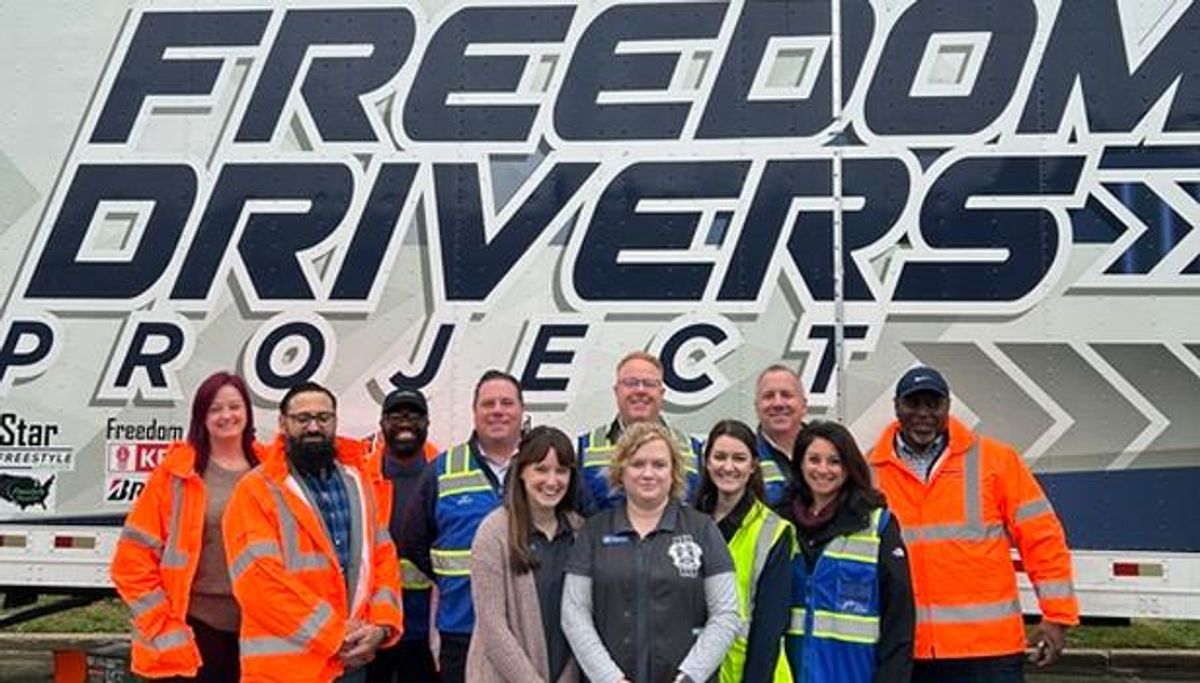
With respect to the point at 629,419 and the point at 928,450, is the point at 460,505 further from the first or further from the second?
the point at 928,450

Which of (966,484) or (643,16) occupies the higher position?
(643,16)

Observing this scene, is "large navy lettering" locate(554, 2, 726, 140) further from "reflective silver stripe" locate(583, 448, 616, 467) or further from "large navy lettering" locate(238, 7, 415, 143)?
"reflective silver stripe" locate(583, 448, 616, 467)

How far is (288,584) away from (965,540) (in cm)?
218

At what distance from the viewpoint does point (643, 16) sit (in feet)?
14.6

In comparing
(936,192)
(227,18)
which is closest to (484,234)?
(227,18)

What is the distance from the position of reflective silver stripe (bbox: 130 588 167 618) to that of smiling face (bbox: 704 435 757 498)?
72.6 inches

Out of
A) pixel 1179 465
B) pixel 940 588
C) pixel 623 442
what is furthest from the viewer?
pixel 1179 465

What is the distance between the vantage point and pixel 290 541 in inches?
132

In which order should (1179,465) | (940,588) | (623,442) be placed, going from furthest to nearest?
1. (1179,465)
2. (940,588)
3. (623,442)

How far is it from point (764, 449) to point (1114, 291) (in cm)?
156

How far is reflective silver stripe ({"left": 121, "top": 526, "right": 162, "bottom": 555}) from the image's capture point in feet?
11.7

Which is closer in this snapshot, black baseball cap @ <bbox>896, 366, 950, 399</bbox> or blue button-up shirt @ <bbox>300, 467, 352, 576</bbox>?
blue button-up shirt @ <bbox>300, 467, 352, 576</bbox>

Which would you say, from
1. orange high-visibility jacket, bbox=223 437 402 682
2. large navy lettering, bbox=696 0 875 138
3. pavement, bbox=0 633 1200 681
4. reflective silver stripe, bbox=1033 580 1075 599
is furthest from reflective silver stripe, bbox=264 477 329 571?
pavement, bbox=0 633 1200 681

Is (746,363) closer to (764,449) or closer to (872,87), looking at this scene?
(764,449)
